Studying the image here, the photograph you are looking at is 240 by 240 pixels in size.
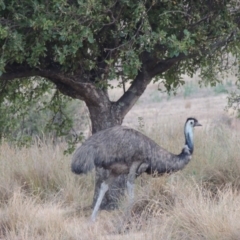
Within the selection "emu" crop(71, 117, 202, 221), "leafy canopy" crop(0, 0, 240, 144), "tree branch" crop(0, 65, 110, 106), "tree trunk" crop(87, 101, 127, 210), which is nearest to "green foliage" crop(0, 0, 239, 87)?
"leafy canopy" crop(0, 0, 240, 144)

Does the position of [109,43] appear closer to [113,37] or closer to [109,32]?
[109,32]

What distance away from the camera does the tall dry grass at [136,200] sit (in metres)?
9.04

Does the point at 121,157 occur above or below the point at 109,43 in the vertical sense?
below

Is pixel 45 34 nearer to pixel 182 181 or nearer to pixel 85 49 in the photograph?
pixel 85 49

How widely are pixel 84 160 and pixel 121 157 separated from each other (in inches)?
17.9

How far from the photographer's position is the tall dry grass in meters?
9.04

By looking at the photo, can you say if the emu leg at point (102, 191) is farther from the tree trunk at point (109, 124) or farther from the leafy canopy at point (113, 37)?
the leafy canopy at point (113, 37)

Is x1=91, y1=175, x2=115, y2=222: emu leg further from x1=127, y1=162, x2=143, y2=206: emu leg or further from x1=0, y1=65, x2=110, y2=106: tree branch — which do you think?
x1=0, y1=65, x2=110, y2=106: tree branch

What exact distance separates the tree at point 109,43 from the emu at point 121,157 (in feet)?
1.79

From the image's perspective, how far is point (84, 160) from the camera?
33.6 feet

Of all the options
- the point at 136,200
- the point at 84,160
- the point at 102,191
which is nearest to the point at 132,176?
the point at 136,200

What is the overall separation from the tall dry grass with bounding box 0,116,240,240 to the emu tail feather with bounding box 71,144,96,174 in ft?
2.01

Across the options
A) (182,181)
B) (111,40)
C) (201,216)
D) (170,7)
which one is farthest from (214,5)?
(201,216)

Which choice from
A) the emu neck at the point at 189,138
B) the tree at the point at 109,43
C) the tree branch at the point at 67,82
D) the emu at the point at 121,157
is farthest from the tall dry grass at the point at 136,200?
the tree branch at the point at 67,82
